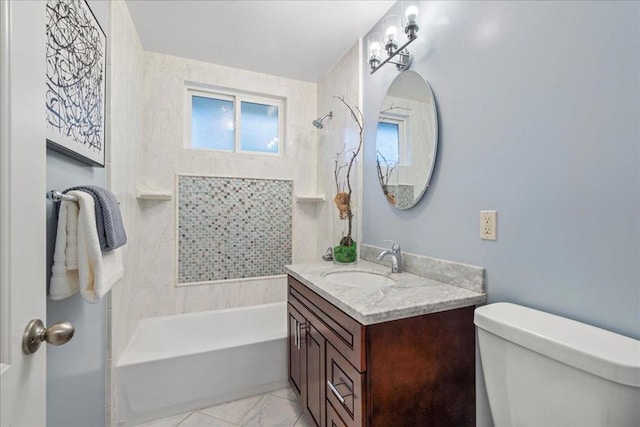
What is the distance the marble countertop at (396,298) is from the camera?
975mm

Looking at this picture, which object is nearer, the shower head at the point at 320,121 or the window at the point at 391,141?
the window at the point at 391,141

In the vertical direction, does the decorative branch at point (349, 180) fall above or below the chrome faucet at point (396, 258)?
above

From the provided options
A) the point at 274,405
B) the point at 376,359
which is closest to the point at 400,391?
the point at 376,359

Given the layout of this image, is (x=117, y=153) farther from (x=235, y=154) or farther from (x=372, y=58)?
(x=372, y=58)

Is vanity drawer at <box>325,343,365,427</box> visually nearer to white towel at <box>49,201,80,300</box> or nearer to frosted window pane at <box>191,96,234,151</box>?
white towel at <box>49,201,80,300</box>

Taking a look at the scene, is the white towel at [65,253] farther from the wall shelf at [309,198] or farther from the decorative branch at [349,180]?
the wall shelf at [309,198]

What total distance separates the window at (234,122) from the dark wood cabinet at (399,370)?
184cm

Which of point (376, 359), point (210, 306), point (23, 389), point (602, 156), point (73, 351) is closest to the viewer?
point (23, 389)

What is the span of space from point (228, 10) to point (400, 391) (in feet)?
7.21

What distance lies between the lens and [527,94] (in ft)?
3.33

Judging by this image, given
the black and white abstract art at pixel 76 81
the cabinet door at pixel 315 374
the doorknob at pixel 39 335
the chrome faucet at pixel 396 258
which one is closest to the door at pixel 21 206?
the doorknob at pixel 39 335

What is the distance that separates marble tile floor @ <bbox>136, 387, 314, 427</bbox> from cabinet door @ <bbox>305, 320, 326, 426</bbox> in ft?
0.80

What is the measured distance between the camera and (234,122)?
101 inches

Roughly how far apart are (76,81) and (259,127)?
1.68 meters
